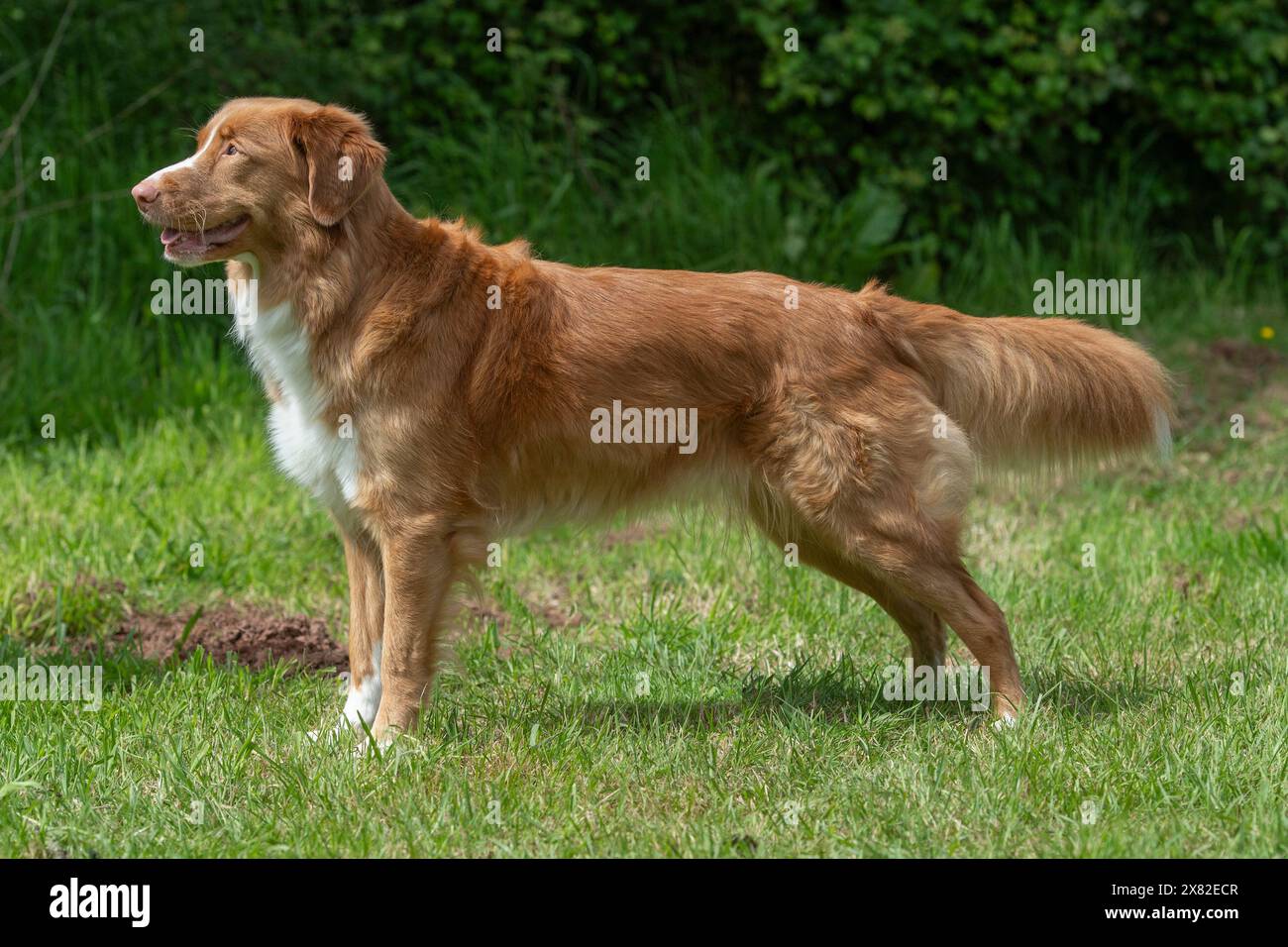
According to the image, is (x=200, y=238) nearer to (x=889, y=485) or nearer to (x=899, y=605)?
(x=889, y=485)

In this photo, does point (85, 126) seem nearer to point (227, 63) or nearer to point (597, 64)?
point (227, 63)

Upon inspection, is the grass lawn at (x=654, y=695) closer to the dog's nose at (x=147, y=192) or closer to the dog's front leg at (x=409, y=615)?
the dog's front leg at (x=409, y=615)

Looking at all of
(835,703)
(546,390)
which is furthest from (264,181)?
(835,703)

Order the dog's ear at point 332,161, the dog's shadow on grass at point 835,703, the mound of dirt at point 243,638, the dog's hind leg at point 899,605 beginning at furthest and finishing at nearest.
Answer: the mound of dirt at point 243,638 → the dog's hind leg at point 899,605 → the dog's shadow on grass at point 835,703 → the dog's ear at point 332,161

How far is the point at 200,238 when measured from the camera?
4.34 m

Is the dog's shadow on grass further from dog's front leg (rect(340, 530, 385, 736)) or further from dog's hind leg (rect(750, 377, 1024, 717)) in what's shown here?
dog's front leg (rect(340, 530, 385, 736))

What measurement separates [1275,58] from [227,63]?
668cm

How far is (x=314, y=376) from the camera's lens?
4.48 meters

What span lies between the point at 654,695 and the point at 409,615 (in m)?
0.97

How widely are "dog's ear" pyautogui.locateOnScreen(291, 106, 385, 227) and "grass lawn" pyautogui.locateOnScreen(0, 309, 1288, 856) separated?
1.52 m

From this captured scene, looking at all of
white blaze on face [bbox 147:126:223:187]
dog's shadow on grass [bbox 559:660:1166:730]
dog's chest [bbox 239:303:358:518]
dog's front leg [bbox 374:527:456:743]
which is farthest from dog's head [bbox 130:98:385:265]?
dog's shadow on grass [bbox 559:660:1166:730]

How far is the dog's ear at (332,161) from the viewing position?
14.4 feet

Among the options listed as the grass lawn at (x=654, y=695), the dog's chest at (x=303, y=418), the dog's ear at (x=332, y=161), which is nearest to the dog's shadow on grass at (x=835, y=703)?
the grass lawn at (x=654, y=695)

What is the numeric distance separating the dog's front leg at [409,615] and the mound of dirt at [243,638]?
0.87 meters
